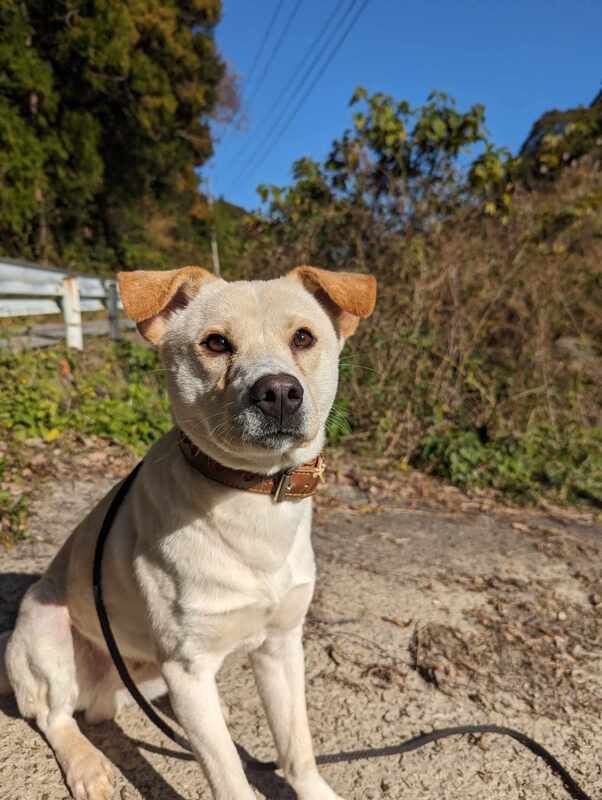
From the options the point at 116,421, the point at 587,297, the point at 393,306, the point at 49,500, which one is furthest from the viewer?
the point at 587,297

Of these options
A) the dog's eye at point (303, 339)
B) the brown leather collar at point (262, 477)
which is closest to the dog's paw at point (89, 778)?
the brown leather collar at point (262, 477)

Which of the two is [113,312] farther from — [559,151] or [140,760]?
[140,760]

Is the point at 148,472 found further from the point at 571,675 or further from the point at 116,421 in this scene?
the point at 116,421

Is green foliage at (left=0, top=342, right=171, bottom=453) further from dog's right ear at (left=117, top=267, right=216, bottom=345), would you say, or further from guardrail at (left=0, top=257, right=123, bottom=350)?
dog's right ear at (left=117, top=267, right=216, bottom=345)

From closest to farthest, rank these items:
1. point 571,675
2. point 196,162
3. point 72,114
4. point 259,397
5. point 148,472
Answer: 1. point 259,397
2. point 148,472
3. point 571,675
4. point 72,114
5. point 196,162

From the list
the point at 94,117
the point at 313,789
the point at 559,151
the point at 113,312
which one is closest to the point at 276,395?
the point at 313,789

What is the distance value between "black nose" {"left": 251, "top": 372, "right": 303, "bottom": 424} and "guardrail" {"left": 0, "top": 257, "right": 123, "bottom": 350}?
4971 mm

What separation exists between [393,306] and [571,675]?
4531 mm

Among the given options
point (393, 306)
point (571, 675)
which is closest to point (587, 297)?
point (393, 306)

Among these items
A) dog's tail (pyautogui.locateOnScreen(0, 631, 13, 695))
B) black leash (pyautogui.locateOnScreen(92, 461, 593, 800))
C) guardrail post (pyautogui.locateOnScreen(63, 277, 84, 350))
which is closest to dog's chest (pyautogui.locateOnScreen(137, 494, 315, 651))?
black leash (pyautogui.locateOnScreen(92, 461, 593, 800))

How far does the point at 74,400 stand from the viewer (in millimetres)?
5680

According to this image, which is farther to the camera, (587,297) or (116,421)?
(587,297)

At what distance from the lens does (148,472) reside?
6.79 feet

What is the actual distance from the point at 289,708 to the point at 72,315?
19.9ft
